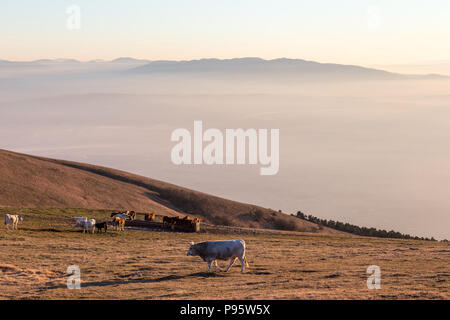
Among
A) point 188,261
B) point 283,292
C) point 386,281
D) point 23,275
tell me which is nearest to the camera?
point 283,292

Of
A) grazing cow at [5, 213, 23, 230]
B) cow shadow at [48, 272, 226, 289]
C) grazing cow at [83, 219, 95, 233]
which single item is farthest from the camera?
grazing cow at [83, 219, 95, 233]

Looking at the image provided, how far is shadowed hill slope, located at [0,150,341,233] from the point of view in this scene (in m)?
77.8

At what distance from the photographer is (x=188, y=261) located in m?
34.7

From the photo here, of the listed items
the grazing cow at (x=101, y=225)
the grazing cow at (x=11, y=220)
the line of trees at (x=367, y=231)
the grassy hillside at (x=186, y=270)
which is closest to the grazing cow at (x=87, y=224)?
the grazing cow at (x=101, y=225)

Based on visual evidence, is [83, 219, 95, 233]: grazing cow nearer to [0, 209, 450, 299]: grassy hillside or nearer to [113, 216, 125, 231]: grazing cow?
[0, 209, 450, 299]: grassy hillside

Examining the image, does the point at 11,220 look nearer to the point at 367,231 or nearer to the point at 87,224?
the point at 87,224

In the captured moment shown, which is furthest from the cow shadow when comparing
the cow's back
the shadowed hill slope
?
the shadowed hill slope

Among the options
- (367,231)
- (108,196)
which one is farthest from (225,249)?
(367,231)

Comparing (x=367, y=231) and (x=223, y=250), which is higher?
(x=223, y=250)

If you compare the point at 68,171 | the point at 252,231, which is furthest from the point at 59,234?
the point at 68,171

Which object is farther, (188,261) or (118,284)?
(188,261)

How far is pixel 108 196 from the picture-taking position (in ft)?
281

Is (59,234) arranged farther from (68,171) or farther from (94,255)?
(68,171)
